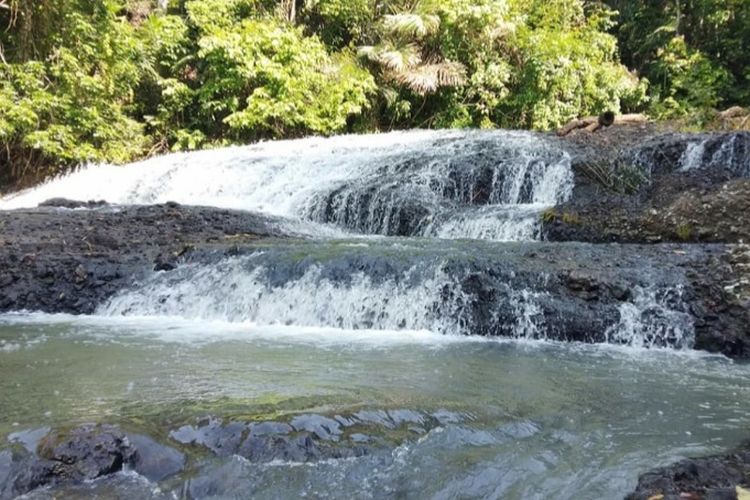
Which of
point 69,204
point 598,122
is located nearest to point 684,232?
point 598,122

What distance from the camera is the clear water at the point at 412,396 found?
105 inches

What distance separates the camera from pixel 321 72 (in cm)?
1764

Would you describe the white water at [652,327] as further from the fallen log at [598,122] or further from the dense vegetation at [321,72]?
the dense vegetation at [321,72]

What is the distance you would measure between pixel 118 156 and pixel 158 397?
14.4m

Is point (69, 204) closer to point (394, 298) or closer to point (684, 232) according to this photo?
point (394, 298)

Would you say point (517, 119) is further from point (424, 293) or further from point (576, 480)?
point (576, 480)

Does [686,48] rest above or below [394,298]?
above

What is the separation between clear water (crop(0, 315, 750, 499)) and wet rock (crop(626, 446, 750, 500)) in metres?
0.15

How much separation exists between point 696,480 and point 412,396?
5.43ft

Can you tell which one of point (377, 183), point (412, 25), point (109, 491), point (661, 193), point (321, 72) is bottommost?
point (109, 491)

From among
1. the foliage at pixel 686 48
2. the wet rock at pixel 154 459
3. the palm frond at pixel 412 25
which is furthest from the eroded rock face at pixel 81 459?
the palm frond at pixel 412 25

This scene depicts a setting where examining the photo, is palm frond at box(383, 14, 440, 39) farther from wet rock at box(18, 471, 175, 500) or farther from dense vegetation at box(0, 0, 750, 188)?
wet rock at box(18, 471, 175, 500)

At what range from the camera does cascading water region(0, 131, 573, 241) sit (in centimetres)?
988

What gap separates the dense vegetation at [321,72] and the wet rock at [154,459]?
14.1m
